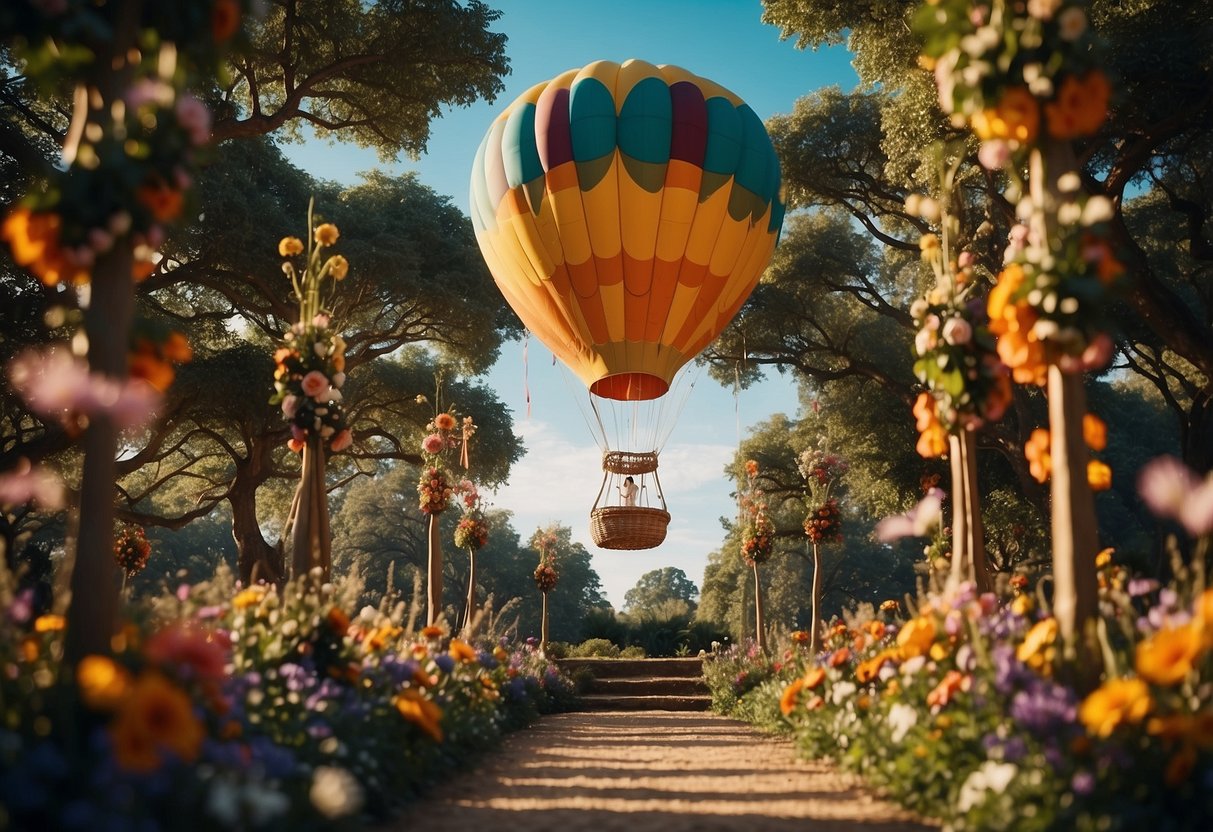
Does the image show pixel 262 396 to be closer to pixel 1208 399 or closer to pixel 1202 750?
pixel 1208 399

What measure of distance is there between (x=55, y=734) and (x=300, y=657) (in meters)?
2.56

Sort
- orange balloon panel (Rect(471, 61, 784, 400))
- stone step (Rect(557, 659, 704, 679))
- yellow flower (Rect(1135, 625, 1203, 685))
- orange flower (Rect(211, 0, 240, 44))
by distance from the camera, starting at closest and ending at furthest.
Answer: yellow flower (Rect(1135, 625, 1203, 685)) → orange flower (Rect(211, 0, 240, 44)) → orange balloon panel (Rect(471, 61, 784, 400)) → stone step (Rect(557, 659, 704, 679))

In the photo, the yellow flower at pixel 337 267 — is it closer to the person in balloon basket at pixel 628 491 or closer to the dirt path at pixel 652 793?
the dirt path at pixel 652 793

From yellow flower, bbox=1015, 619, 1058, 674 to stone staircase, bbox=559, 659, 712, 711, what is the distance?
40.1 ft

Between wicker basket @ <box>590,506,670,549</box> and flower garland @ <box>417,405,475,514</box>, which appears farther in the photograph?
wicker basket @ <box>590,506,670,549</box>

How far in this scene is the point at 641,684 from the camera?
747 inches

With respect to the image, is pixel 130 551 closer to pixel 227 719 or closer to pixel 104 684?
pixel 227 719

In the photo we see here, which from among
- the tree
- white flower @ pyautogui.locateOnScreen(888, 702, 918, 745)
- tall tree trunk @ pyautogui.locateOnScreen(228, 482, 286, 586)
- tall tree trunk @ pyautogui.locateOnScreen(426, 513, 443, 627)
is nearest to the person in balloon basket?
tall tree trunk @ pyautogui.locateOnScreen(426, 513, 443, 627)

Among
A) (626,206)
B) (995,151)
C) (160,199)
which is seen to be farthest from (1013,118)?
(626,206)

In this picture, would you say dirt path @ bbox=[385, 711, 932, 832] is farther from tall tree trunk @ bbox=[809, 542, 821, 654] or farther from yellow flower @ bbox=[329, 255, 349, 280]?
tall tree trunk @ bbox=[809, 542, 821, 654]

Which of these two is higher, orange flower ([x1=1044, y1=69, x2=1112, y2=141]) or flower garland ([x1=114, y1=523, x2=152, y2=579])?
orange flower ([x1=1044, y1=69, x2=1112, y2=141])

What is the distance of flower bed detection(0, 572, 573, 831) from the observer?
313 cm

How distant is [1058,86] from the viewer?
516 centimetres

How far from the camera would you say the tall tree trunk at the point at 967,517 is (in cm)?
740
